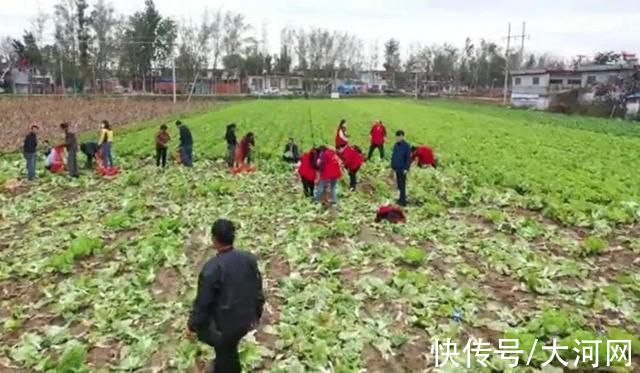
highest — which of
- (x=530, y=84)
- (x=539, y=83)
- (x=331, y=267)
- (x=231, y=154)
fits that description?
(x=539, y=83)

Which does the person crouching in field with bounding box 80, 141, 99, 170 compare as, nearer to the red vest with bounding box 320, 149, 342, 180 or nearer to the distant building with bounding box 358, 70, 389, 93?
the red vest with bounding box 320, 149, 342, 180

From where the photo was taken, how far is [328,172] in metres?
13.9

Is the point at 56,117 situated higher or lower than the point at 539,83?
lower

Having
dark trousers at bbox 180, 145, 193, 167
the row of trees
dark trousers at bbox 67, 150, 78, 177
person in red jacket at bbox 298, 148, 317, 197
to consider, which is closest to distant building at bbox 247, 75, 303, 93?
the row of trees

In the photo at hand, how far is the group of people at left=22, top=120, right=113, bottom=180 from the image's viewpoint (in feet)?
59.1

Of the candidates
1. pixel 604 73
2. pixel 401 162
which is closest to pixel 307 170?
pixel 401 162

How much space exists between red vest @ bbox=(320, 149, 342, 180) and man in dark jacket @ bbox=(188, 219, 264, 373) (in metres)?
8.50

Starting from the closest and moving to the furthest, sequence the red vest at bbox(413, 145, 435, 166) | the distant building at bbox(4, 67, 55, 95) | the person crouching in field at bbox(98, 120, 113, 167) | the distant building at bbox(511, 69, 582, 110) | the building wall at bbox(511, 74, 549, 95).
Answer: the person crouching in field at bbox(98, 120, 113, 167), the red vest at bbox(413, 145, 435, 166), the distant building at bbox(511, 69, 582, 110), the building wall at bbox(511, 74, 549, 95), the distant building at bbox(4, 67, 55, 95)

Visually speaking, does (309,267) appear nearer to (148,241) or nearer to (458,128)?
(148,241)

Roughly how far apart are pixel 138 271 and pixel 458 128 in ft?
96.3

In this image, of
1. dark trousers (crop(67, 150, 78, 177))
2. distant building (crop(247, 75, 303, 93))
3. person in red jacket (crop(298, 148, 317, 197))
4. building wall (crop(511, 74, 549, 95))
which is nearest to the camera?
person in red jacket (crop(298, 148, 317, 197))

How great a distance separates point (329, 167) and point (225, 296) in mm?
8741

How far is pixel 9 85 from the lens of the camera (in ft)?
323

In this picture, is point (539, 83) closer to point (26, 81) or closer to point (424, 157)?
point (424, 157)
